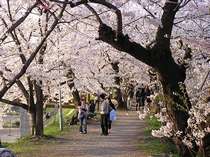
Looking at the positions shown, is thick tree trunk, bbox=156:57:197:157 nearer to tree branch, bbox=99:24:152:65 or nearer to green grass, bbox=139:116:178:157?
tree branch, bbox=99:24:152:65

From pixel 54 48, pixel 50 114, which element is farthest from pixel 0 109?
pixel 54 48

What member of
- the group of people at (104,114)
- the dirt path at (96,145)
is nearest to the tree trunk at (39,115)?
the dirt path at (96,145)

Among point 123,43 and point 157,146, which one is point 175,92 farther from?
point 157,146

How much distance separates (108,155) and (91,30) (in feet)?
25.6

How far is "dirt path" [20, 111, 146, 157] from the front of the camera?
1697 cm

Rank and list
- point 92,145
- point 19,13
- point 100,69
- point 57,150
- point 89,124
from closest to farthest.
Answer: point 57,150
point 92,145
point 19,13
point 89,124
point 100,69

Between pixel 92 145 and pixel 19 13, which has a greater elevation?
pixel 19 13

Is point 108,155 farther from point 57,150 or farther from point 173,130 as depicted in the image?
point 173,130

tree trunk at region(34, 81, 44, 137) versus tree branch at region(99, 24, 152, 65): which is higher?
tree branch at region(99, 24, 152, 65)

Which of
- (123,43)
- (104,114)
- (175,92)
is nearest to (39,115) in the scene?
(104,114)

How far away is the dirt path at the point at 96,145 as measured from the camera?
16969 mm

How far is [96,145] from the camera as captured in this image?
63.1 feet

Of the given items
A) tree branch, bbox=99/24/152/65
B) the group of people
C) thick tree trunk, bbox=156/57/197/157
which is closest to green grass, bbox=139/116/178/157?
the group of people

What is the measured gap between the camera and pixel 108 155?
16.5m
